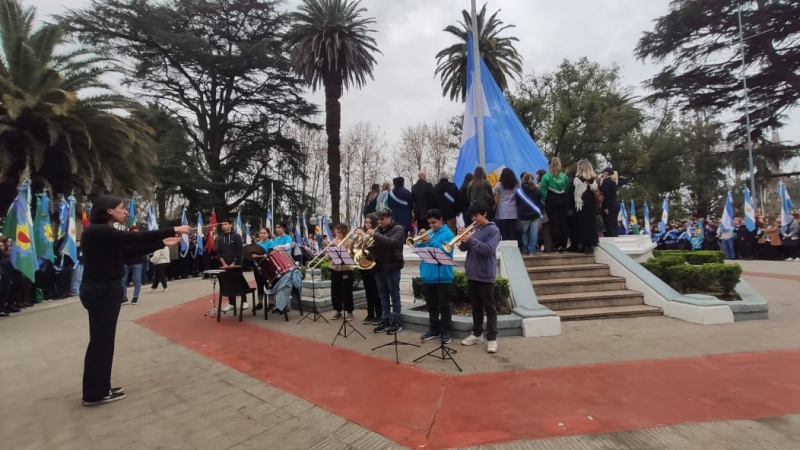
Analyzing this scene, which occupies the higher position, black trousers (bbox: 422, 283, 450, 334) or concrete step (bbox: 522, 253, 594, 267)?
concrete step (bbox: 522, 253, 594, 267)

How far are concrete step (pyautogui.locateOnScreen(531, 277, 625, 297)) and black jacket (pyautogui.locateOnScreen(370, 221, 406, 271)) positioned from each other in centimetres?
298

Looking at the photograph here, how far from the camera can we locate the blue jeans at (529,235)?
28.9 ft

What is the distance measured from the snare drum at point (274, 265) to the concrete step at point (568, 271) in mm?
4842

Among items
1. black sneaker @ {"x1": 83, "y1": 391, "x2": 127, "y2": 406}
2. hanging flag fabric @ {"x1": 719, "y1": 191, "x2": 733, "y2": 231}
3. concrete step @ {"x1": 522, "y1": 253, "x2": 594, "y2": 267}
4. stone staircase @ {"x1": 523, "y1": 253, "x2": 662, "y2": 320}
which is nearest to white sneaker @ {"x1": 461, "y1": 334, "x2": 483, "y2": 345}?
stone staircase @ {"x1": 523, "y1": 253, "x2": 662, "y2": 320}

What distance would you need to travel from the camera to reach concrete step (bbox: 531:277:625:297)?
25.8 feet

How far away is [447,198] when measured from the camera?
911cm

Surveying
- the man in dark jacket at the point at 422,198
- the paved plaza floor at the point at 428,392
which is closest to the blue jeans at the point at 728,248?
the paved plaza floor at the point at 428,392

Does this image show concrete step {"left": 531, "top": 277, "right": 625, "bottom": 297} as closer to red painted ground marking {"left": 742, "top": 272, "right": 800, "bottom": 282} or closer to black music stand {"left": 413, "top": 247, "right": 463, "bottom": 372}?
black music stand {"left": 413, "top": 247, "right": 463, "bottom": 372}

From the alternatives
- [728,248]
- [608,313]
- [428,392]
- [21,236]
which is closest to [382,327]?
[428,392]

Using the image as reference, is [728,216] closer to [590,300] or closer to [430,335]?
[590,300]

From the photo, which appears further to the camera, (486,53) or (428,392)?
(486,53)

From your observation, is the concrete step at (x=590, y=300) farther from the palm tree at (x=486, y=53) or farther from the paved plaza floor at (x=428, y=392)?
the palm tree at (x=486, y=53)

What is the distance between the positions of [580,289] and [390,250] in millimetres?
4026

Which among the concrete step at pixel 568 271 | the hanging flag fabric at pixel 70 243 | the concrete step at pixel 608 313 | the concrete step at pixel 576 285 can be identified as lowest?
the concrete step at pixel 608 313
